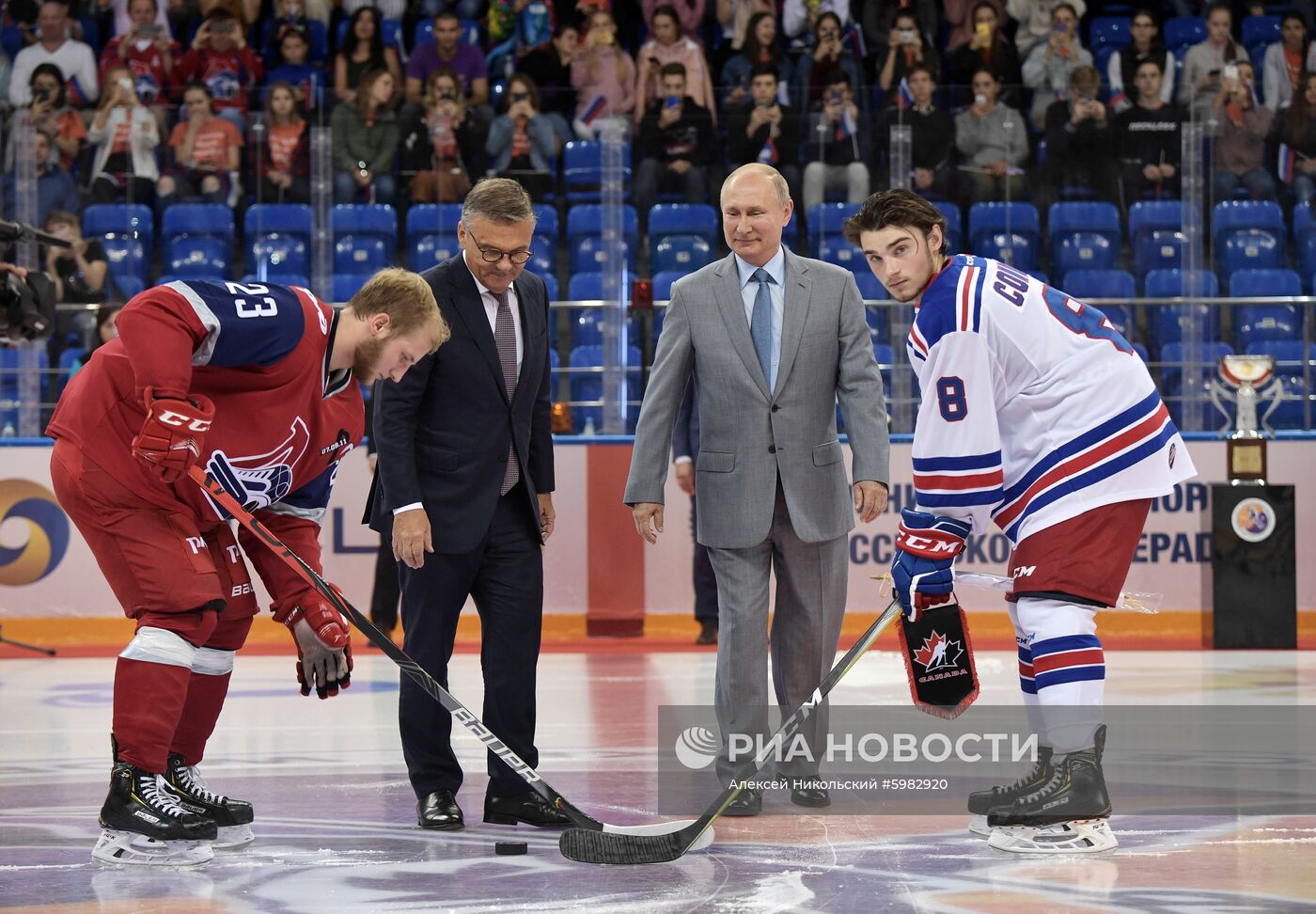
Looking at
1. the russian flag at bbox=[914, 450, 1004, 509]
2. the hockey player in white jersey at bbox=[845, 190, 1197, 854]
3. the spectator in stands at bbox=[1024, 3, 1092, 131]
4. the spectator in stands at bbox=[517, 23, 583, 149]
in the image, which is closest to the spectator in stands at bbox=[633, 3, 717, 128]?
the spectator in stands at bbox=[517, 23, 583, 149]

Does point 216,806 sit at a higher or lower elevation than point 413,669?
lower

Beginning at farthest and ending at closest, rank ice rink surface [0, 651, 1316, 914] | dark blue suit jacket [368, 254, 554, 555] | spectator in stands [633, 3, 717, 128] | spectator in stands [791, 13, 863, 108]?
spectator in stands [791, 13, 863, 108] < spectator in stands [633, 3, 717, 128] < dark blue suit jacket [368, 254, 554, 555] < ice rink surface [0, 651, 1316, 914]

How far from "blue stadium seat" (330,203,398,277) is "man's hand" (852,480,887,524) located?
512 centimetres

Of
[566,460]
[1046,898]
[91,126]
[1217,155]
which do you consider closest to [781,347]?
[1046,898]

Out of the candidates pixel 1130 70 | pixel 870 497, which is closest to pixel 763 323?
pixel 870 497

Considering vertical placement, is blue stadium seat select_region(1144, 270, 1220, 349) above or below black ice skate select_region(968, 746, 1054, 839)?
above

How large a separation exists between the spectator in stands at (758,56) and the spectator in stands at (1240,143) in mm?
2507

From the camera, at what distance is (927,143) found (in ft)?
28.0

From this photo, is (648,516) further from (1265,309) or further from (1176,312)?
(1265,309)

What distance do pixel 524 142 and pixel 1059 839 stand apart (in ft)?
20.0

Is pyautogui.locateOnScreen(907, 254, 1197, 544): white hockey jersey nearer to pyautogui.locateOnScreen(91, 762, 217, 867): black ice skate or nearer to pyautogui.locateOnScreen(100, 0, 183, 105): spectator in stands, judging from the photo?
pyautogui.locateOnScreen(91, 762, 217, 867): black ice skate

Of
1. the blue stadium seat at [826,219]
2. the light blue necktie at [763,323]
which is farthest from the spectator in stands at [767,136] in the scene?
the light blue necktie at [763,323]

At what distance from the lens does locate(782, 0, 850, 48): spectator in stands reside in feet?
35.3

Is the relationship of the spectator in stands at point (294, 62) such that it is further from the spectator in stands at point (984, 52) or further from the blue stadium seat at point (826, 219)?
the spectator in stands at point (984, 52)
